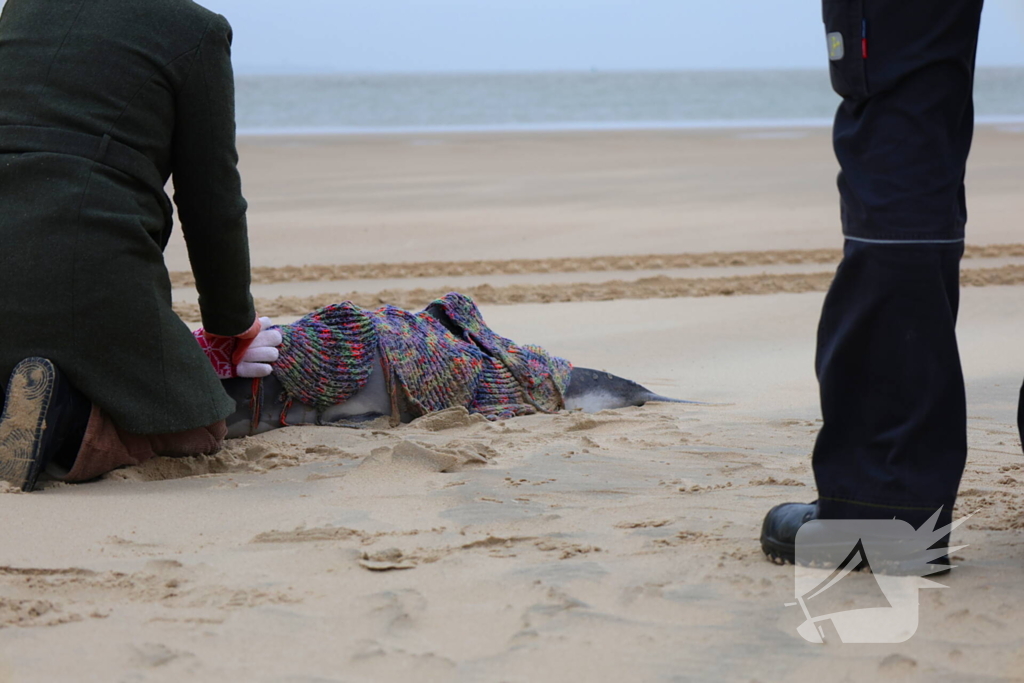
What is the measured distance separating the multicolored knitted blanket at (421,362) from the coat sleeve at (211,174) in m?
0.45

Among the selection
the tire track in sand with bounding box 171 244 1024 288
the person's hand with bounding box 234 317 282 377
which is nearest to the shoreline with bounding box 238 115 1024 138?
the tire track in sand with bounding box 171 244 1024 288

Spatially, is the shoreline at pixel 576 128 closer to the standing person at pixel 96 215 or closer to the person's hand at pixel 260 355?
the person's hand at pixel 260 355

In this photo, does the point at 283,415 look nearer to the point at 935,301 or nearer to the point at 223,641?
the point at 223,641

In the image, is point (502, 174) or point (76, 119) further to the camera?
point (502, 174)

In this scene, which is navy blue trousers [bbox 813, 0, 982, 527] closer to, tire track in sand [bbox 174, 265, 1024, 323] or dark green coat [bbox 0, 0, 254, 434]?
dark green coat [bbox 0, 0, 254, 434]

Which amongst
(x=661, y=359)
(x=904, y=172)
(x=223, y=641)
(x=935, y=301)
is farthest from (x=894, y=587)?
(x=661, y=359)

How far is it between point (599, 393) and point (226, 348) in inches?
54.3

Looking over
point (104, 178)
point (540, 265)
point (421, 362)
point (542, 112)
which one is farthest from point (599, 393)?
point (542, 112)

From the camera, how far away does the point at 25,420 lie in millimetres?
2520

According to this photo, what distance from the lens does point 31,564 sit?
2062 mm

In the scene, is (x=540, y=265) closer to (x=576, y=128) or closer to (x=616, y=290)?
(x=616, y=290)

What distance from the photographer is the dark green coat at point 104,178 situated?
257cm

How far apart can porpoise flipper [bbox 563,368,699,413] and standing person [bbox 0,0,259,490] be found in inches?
57.7

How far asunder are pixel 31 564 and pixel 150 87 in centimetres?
121
